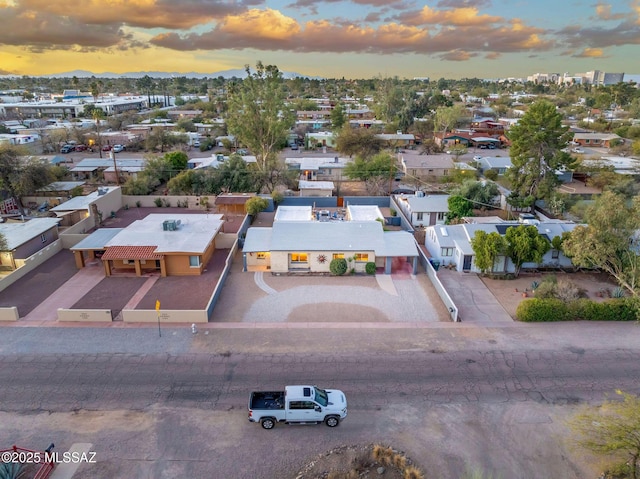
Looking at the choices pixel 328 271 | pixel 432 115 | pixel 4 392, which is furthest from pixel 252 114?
pixel 432 115

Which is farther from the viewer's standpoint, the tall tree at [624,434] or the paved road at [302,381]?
the paved road at [302,381]

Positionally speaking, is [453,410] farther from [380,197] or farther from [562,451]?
[380,197]

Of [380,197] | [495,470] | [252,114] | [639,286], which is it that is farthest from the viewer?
[252,114]

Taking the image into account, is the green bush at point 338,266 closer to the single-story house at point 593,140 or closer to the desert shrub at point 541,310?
the desert shrub at point 541,310

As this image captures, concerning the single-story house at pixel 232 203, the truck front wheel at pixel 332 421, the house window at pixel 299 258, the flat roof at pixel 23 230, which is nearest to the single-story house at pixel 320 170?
the single-story house at pixel 232 203

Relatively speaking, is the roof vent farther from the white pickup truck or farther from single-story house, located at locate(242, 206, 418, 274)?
the white pickup truck

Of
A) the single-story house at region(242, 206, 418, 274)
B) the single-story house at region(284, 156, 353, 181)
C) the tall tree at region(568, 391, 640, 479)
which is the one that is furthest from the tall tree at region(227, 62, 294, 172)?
the tall tree at region(568, 391, 640, 479)

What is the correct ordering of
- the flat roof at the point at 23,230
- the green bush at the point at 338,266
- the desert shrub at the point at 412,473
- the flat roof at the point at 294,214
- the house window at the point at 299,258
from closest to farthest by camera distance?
the desert shrub at the point at 412,473 < the green bush at the point at 338,266 < the house window at the point at 299,258 < the flat roof at the point at 23,230 < the flat roof at the point at 294,214
